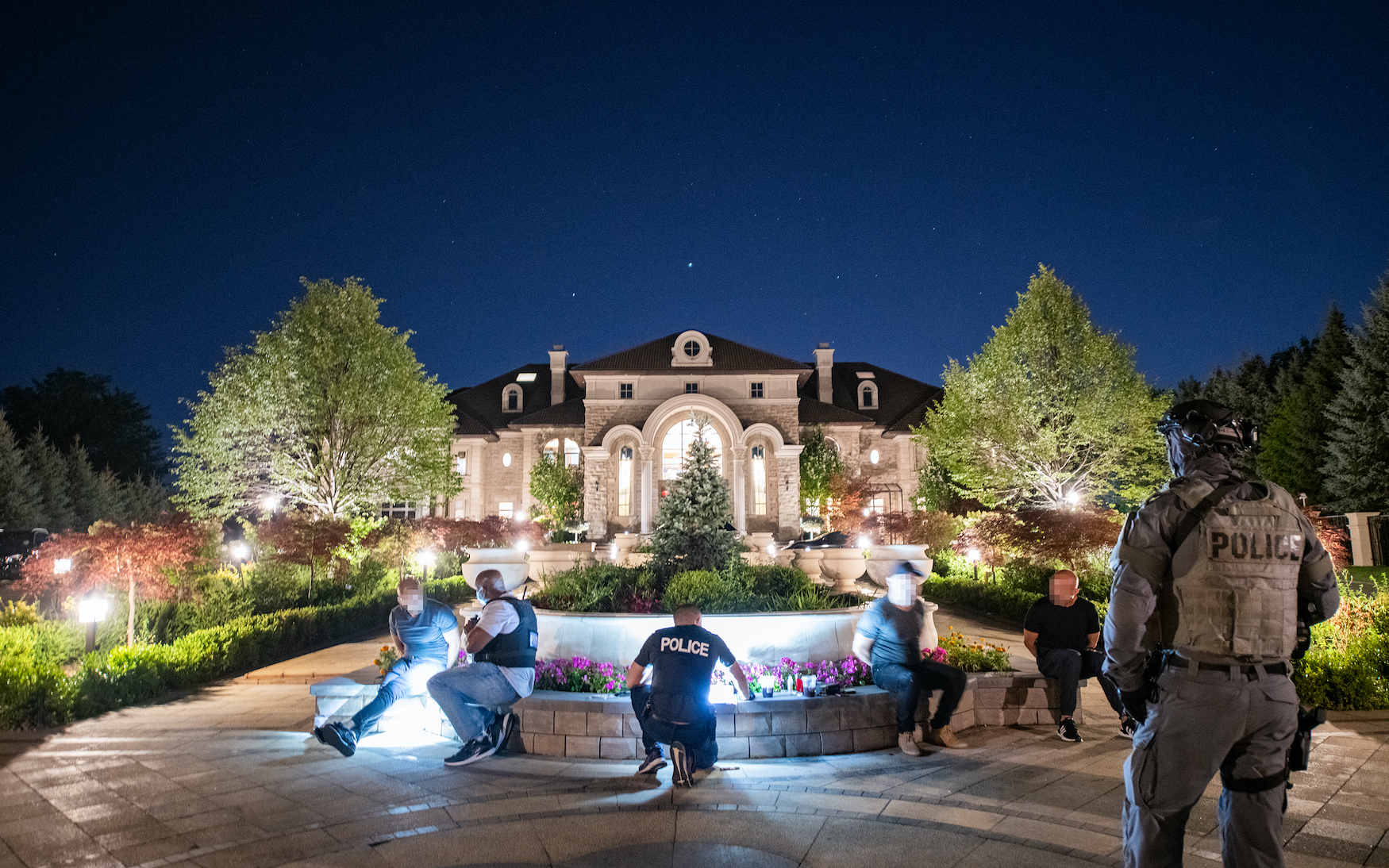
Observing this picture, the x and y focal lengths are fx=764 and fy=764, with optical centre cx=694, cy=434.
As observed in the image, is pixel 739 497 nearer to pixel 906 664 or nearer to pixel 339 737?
pixel 906 664

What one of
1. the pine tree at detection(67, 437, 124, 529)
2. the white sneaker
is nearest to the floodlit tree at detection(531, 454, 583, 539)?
the pine tree at detection(67, 437, 124, 529)

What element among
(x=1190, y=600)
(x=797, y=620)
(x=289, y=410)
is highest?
(x=289, y=410)

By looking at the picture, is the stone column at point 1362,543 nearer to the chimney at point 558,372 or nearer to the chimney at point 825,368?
the chimney at point 825,368

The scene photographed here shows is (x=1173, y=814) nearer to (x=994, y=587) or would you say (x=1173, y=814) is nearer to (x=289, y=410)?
(x=994, y=587)

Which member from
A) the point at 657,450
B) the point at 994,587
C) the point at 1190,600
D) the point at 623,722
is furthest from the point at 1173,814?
the point at 657,450

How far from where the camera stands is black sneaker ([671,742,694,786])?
5277mm

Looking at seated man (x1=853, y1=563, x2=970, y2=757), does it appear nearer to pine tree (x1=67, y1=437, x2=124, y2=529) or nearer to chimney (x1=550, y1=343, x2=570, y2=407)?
chimney (x1=550, y1=343, x2=570, y2=407)

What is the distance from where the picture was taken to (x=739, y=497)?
32625mm

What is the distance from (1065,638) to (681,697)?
385cm

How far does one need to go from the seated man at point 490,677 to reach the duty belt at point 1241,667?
466 centimetres

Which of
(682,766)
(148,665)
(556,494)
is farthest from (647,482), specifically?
(682,766)

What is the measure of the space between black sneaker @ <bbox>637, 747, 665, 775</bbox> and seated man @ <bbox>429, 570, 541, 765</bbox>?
1.24 m

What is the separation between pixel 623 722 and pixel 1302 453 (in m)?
37.2

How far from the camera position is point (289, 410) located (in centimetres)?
2311
